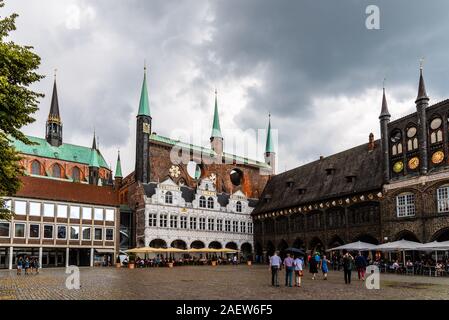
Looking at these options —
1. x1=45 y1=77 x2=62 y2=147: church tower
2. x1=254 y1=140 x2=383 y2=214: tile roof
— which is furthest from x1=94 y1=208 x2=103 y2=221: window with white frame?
x1=45 y1=77 x2=62 y2=147: church tower

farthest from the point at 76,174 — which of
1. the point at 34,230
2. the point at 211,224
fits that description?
the point at 34,230

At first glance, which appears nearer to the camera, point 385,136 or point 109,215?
point 385,136

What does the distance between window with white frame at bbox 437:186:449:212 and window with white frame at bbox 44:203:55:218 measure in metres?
37.7

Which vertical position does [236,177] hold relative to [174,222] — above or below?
above

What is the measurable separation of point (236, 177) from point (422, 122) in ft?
117

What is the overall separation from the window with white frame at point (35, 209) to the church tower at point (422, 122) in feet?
123

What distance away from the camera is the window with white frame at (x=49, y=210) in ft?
160

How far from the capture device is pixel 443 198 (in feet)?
124

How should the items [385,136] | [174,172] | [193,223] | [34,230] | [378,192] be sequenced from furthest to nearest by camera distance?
1. [174,172]
2. [193,223]
3. [34,230]
4. [385,136]
5. [378,192]

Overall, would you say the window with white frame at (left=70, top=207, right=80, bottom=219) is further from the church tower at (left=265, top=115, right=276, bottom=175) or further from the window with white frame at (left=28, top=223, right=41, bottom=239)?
the church tower at (left=265, top=115, right=276, bottom=175)

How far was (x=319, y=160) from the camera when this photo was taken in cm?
5847

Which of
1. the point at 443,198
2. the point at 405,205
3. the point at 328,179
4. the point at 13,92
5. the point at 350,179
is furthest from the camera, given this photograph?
the point at 328,179

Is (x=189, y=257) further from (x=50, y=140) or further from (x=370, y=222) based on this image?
(x=50, y=140)

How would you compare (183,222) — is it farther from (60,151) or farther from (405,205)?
(60,151)
